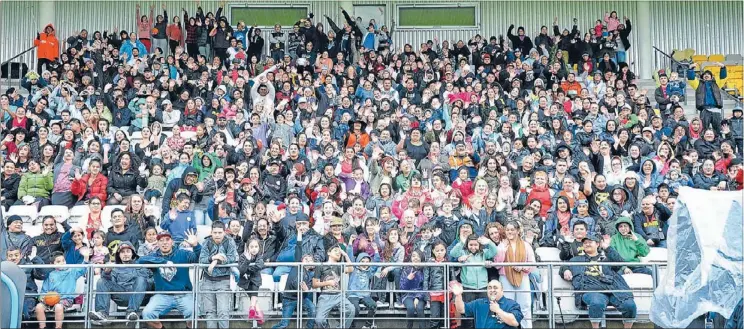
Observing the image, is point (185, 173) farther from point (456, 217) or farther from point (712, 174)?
point (712, 174)

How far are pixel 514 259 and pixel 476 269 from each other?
0.53 meters

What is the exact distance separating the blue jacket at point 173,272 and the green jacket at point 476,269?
3.45m

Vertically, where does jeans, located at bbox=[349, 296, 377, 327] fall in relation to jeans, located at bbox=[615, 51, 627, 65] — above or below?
below

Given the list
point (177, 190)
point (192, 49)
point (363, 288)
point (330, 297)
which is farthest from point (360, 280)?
point (192, 49)

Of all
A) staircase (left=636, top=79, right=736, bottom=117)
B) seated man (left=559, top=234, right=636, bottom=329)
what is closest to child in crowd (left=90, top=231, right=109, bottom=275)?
seated man (left=559, top=234, right=636, bottom=329)

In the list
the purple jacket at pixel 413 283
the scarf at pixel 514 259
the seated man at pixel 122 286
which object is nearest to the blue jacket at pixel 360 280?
the purple jacket at pixel 413 283

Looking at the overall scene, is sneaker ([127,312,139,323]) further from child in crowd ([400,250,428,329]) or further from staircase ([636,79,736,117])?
staircase ([636,79,736,117])

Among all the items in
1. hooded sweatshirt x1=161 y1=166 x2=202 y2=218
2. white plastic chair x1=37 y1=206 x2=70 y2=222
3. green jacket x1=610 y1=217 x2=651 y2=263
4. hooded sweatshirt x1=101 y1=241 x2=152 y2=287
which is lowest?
hooded sweatshirt x1=101 y1=241 x2=152 y2=287

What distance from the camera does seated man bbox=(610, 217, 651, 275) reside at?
15.5m

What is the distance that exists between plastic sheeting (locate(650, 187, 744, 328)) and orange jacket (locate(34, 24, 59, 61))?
18184mm

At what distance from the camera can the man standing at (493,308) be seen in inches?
557

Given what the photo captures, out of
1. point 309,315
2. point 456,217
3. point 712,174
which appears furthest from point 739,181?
point 309,315

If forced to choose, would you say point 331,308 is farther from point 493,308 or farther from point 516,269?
point 516,269

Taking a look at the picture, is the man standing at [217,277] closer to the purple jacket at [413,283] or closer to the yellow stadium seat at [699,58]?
the purple jacket at [413,283]
